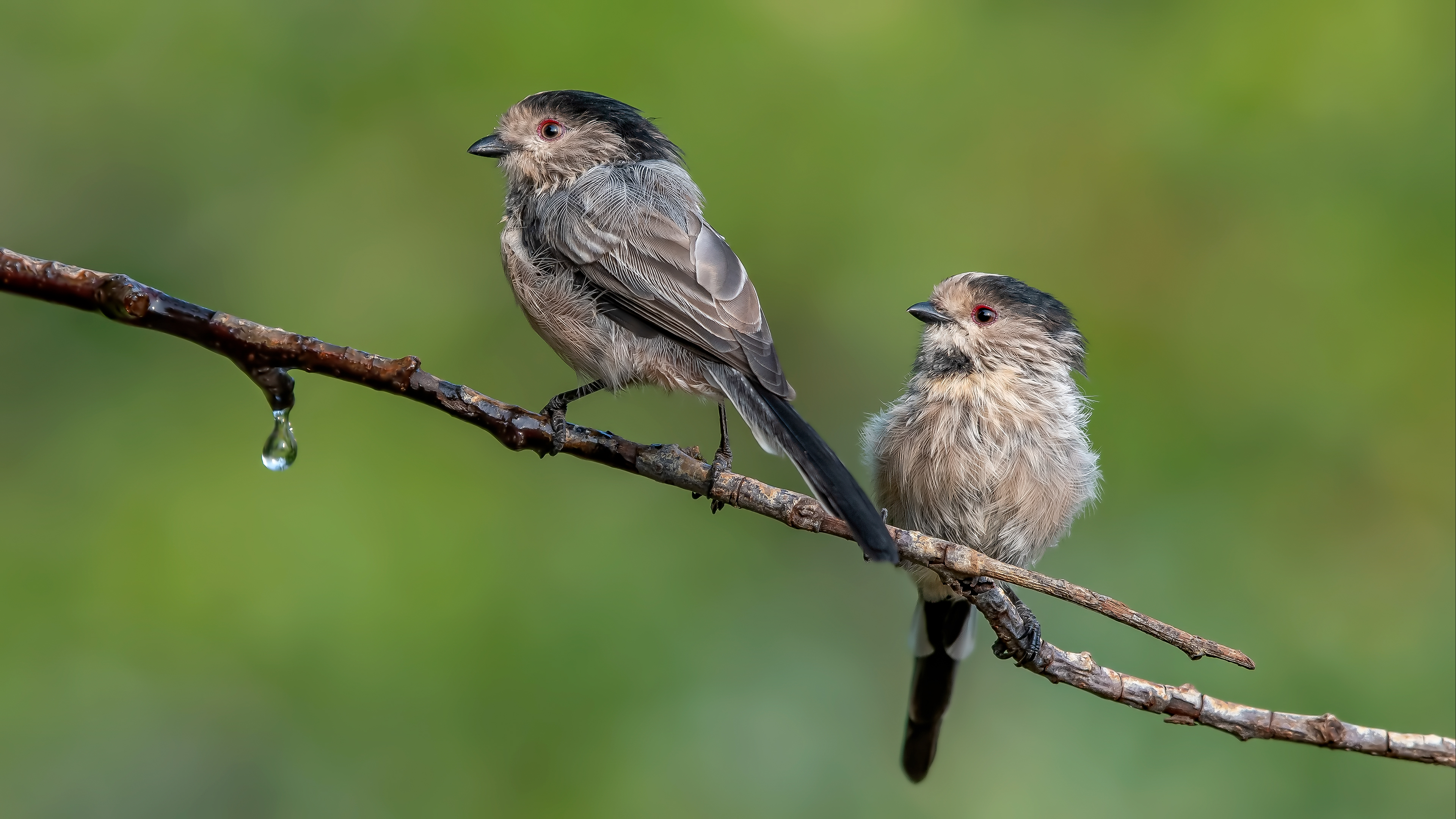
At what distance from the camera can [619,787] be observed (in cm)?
415

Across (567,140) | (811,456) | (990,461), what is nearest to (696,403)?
(567,140)

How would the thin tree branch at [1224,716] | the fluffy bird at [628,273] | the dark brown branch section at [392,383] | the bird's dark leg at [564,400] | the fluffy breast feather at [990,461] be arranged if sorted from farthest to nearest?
the fluffy breast feather at [990,461] → the bird's dark leg at [564,400] → the fluffy bird at [628,273] → the thin tree branch at [1224,716] → the dark brown branch section at [392,383]

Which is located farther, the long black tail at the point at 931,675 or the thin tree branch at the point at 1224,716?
the long black tail at the point at 931,675

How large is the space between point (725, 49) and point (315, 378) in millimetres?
2283

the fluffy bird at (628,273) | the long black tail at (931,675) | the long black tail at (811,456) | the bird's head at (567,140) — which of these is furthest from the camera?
the bird's head at (567,140)

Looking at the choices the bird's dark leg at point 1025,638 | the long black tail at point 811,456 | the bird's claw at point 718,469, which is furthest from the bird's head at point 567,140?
the bird's dark leg at point 1025,638

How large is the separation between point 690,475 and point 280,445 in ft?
2.43

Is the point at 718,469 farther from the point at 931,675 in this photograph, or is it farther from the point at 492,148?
the point at 492,148

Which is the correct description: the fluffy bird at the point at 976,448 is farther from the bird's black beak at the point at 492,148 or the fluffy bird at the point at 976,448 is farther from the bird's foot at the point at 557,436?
the bird's black beak at the point at 492,148

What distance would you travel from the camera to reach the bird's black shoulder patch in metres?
3.64

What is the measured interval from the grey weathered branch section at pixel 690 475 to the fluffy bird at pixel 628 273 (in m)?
0.12

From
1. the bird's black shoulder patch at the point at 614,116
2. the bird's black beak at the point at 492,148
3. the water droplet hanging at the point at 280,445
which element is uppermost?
the bird's black shoulder patch at the point at 614,116

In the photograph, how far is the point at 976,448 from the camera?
9.96ft

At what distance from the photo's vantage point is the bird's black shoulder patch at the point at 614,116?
3.64m
